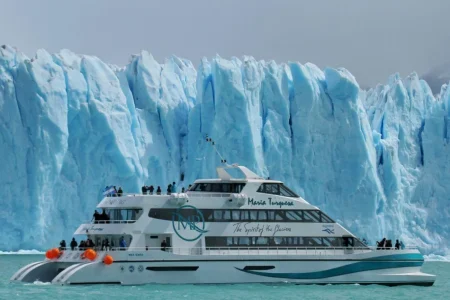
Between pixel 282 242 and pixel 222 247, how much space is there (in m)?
2.07

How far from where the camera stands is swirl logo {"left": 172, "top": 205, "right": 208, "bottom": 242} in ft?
95.4

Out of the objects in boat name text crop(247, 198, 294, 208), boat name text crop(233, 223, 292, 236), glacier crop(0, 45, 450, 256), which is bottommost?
boat name text crop(233, 223, 292, 236)

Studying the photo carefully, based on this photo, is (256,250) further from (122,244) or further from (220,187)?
(122,244)

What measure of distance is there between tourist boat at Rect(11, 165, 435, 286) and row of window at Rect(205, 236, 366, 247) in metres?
0.03

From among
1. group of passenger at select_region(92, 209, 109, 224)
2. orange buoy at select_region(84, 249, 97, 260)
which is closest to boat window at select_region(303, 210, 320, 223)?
group of passenger at select_region(92, 209, 109, 224)

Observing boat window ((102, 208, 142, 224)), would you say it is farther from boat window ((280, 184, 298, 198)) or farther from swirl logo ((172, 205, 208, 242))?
boat window ((280, 184, 298, 198))

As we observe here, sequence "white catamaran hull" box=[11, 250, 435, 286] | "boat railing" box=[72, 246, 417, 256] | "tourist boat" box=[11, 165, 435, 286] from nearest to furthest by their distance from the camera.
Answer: "white catamaran hull" box=[11, 250, 435, 286] → "tourist boat" box=[11, 165, 435, 286] → "boat railing" box=[72, 246, 417, 256]

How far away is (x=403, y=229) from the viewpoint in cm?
4841

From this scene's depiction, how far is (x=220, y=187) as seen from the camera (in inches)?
1177

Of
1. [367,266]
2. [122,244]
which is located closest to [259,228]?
[367,266]

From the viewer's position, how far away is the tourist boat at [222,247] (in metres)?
28.3

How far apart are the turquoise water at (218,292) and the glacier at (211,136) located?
13.4m

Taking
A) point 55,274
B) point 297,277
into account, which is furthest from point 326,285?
point 55,274

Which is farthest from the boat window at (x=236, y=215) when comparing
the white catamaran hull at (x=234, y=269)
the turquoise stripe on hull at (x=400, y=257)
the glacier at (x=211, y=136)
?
the glacier at (x=211, y=136)
